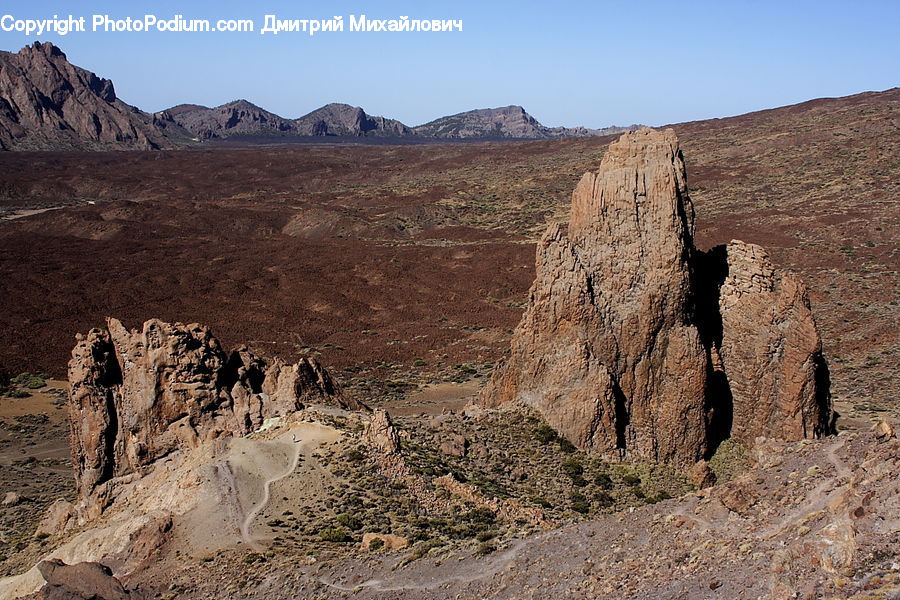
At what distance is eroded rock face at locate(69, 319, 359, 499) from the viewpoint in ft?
69.2

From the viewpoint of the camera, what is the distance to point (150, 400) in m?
21.1

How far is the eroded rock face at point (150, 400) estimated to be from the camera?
21.1 metres

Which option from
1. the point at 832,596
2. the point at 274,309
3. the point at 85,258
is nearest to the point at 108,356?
the point at 832,596

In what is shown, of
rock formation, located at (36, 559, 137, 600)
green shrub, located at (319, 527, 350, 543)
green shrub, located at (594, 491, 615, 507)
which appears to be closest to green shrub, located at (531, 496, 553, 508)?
green shrub, located at (594, 491, 615, 507)

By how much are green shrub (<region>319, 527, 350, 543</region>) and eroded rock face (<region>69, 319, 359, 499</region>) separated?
5160mm

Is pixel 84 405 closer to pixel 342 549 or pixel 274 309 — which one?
pixel 342 549

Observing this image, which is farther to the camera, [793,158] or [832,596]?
[793,158]

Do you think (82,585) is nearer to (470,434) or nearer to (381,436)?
(381,436)

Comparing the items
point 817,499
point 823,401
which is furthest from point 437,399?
point 817,499

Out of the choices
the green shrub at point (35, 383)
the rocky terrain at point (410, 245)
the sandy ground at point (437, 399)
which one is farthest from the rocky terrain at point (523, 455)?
the rocky terrain at point (410, 245)

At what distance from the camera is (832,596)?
9070 mm

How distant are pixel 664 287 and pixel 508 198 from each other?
9094 cm

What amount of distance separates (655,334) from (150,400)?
1368 centimetres

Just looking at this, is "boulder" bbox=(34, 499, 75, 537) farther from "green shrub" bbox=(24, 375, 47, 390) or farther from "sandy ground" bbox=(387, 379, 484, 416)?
"green shrub" bbox=(24, 375, 47, 390)
